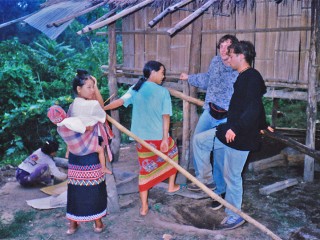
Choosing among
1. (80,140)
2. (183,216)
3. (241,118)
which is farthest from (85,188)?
(241,118)

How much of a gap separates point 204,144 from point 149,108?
37.6 inches


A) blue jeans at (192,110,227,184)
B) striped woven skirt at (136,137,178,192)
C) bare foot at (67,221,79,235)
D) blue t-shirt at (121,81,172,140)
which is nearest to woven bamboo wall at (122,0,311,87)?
blue jeans at (192,110,227,184)

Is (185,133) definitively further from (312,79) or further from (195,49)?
(312,79)

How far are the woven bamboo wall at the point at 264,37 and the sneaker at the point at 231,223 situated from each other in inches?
93.6

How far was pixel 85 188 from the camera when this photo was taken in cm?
392

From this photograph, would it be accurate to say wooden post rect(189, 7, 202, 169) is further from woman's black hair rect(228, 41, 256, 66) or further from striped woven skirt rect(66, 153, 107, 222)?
striped woven skirt rect(66, 153, 107, 222)

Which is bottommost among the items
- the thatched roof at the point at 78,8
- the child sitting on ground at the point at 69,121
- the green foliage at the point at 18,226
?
the green foliage at the point at 18,226

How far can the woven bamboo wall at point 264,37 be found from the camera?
536 centimetres

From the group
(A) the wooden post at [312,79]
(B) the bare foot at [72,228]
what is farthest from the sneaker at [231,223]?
(A) the wooden post at [312,79]

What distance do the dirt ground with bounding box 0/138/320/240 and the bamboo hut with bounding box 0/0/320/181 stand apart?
3.21 ft

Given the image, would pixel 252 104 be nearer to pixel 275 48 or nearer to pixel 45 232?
pixel 275 48

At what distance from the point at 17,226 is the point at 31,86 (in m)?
7.56

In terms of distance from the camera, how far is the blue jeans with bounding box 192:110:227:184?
4.70 metres

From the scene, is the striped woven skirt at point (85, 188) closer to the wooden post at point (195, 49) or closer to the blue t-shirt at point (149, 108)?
the blue t-shirt at point (149, 108)
